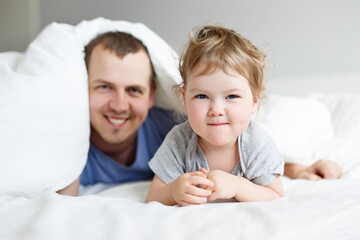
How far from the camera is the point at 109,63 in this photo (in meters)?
1.07

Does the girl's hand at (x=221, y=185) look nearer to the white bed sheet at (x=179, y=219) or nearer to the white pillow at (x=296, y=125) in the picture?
the white bed sheet at (x=179, y=219)

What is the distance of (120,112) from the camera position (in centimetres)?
111

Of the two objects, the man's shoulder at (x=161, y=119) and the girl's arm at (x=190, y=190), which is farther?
the man's shoulder at (x=161, y=119)

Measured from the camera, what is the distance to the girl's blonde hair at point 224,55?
0.69m

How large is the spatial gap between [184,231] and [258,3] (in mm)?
1812

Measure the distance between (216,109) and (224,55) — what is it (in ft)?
0.37

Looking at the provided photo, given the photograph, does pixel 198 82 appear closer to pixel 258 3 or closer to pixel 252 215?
pixel 252 215

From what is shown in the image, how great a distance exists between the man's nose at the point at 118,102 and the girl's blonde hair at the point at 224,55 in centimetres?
36

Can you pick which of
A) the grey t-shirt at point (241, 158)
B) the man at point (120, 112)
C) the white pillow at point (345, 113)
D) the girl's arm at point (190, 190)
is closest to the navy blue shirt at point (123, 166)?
the man at point (120, 112)

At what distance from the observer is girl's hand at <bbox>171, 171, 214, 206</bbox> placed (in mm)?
646

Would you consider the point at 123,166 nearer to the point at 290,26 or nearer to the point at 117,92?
the point at 117,92

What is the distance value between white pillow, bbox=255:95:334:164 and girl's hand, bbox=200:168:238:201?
531 millimetres

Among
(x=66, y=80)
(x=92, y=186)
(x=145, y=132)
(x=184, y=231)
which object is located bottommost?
(x=92, y=186)

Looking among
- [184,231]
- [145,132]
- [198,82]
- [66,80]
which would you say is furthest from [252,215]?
[145,132]
